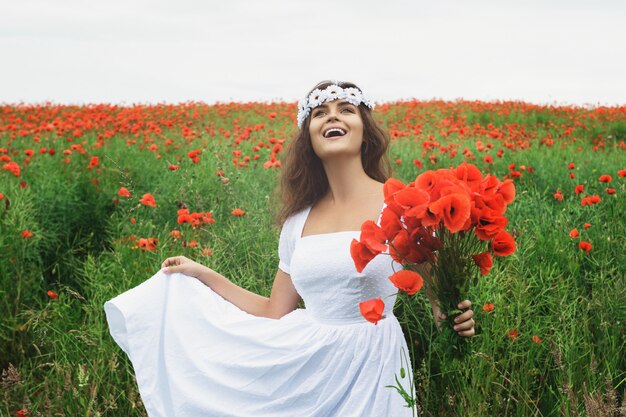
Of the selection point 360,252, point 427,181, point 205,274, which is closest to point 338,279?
point 205,274

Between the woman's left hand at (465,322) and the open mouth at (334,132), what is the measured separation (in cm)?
107

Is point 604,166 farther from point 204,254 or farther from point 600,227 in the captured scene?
point 204,254

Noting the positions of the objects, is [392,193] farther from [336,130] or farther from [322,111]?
[322,111]

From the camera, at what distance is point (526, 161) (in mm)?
6699

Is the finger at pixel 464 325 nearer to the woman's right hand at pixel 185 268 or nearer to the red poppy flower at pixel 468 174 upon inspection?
the red poppy flower at pixel 468 174

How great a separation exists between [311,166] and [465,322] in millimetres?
1262

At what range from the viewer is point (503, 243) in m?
1.69

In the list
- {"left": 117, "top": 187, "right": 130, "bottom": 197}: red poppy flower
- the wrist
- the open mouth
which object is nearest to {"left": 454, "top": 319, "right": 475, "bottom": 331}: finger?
the open mouth

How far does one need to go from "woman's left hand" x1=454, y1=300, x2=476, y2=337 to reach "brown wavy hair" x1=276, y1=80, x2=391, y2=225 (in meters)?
1.19

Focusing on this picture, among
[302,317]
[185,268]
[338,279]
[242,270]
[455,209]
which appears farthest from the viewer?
[242,270]

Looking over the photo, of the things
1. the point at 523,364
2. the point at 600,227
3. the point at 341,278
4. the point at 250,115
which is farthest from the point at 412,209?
the point at 250,115

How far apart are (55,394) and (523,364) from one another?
88.3 inches

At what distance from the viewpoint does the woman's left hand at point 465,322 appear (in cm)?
172

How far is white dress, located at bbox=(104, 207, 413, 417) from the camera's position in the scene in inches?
91.9
